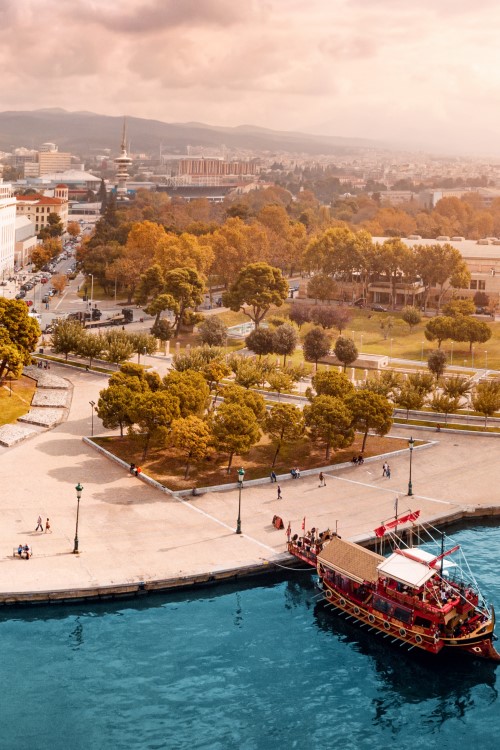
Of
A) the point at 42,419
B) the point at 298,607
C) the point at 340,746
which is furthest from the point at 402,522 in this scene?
the point at 42,419

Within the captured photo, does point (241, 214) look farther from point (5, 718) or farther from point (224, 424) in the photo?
point (5, 718)

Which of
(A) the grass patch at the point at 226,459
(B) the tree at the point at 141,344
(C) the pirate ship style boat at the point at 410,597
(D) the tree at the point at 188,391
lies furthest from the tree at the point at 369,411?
(B) the tree at the point at 141,344

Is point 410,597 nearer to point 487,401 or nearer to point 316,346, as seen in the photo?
point 487,401

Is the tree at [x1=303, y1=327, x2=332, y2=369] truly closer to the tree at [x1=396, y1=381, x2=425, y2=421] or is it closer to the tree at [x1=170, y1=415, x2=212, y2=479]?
the tree at [x1=396, y1=381, x2=425, y2=421]

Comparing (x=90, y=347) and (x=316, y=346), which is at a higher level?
(x=316, y=346)

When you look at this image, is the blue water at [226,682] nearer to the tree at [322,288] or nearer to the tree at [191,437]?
the tree at [191,437]

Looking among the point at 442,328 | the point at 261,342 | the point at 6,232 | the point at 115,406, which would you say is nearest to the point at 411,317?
the point at 442,328
